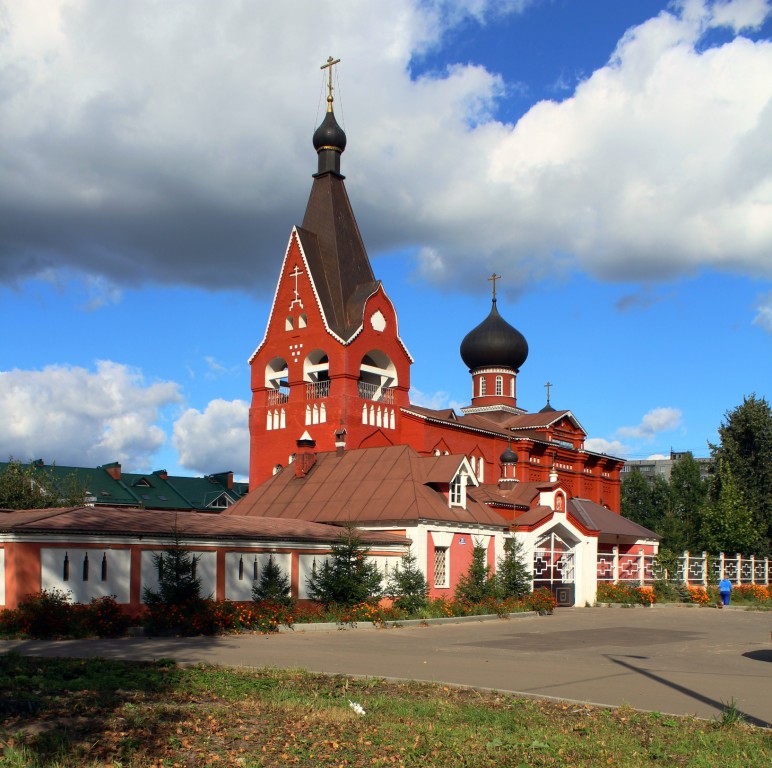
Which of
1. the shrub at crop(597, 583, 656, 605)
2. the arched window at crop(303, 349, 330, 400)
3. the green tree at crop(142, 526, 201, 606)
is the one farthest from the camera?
the arched window at crop(303, 349, 330, 400)

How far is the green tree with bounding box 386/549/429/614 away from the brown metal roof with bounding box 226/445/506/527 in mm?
2292

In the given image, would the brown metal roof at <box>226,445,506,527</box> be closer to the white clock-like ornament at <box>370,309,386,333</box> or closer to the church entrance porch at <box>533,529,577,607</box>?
the church entrance porch at <box>533,529,577,607</box>

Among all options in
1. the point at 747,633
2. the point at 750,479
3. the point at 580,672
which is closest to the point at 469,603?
the point at 747,633

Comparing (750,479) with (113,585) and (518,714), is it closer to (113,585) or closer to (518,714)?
(113,585)

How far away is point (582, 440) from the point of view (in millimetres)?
61375

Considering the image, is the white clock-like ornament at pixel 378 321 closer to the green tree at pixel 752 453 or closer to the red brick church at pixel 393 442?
the red brick church at pixel 393 442

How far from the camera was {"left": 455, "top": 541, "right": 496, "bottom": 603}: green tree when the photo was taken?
3077 centimetres

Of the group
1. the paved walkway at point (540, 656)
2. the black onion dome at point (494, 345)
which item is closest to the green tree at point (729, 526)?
the black onion dome at point (494, 345)

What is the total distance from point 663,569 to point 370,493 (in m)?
17.2

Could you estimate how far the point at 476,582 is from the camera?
31.1 metres

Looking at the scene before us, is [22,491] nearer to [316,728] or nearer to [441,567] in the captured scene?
[441,567]

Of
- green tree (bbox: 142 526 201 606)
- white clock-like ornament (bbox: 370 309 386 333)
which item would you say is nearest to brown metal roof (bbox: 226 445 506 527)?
green tree (bbox: 142 526 201 606)

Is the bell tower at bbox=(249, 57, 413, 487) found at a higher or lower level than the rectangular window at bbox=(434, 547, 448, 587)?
higher

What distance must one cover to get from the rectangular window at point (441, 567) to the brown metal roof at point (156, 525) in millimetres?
2104
